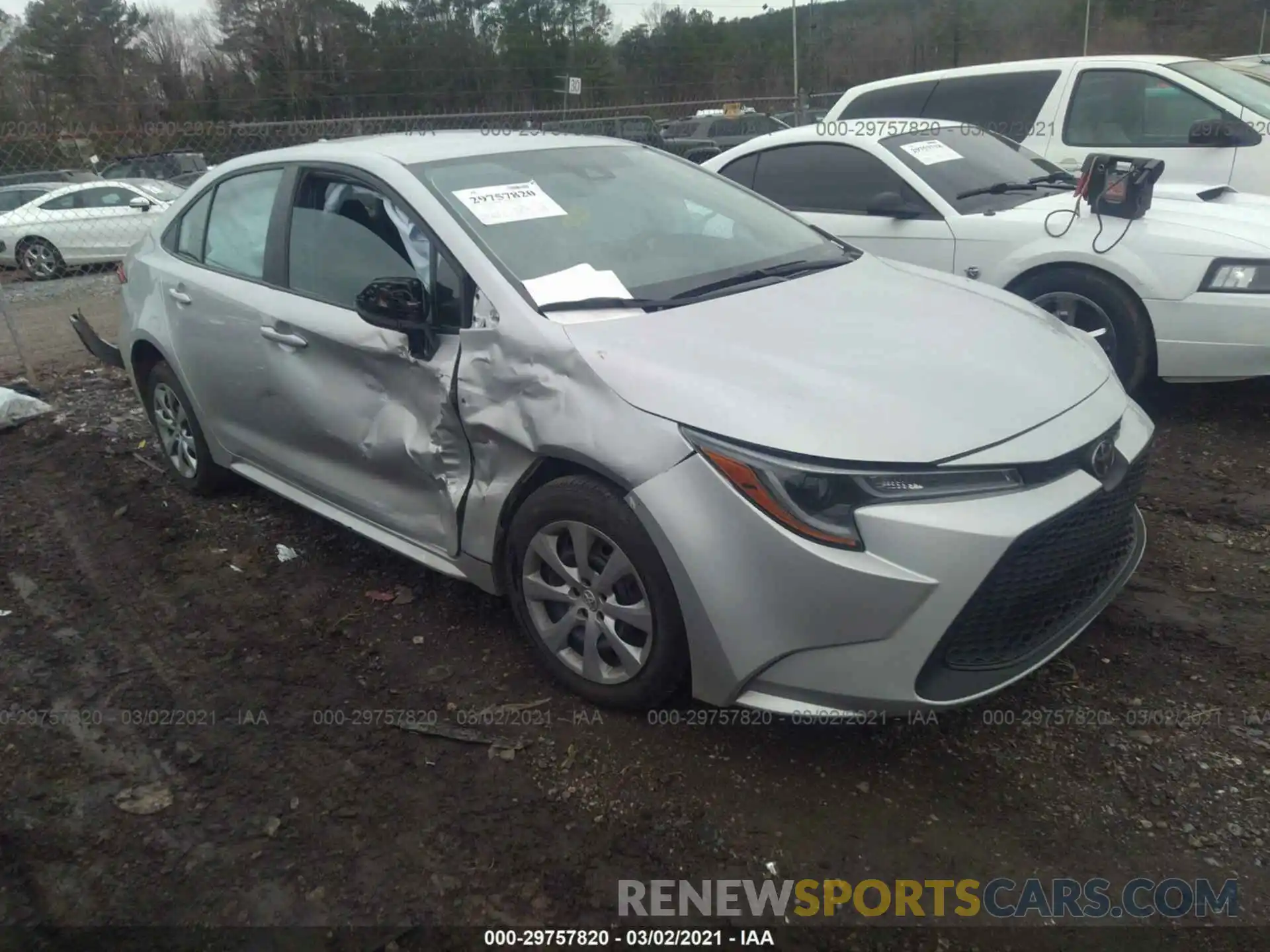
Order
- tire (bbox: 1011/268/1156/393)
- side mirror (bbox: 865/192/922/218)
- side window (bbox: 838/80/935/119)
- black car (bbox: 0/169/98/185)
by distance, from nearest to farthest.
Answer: tire (bbox: 1011/268/1156/393) → side mirror (bbox: 865/192/922/218) → side window (bbox: 838/80/935/119) → black car (bbox: 0/169/98/185)

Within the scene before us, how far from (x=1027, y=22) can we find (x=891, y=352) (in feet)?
90.5

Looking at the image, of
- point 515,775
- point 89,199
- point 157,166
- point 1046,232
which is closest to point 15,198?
point 89,199

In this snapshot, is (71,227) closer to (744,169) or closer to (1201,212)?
(744,169)

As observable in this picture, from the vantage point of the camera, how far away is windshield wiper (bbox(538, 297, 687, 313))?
2.92 m

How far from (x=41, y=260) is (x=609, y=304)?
48.7 feet

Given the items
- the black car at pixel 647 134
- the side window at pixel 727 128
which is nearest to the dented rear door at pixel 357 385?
the black car at pixel 647 134

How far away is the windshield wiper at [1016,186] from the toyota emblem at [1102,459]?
3.10 metres

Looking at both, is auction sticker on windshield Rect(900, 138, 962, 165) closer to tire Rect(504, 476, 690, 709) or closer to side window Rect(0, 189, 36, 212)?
tire Rect(504, 476, 690, 709)

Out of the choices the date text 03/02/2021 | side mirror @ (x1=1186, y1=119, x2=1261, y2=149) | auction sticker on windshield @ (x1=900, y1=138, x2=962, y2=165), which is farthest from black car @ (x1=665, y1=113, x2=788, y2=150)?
the date text 03/02/2021

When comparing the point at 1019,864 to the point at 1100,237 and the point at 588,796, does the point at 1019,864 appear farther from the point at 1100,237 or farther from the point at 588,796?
the point at 1100,237

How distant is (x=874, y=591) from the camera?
2.33 m

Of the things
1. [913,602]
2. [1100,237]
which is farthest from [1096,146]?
[913,602]

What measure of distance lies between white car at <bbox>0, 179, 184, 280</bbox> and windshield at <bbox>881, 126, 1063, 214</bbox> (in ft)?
40.6

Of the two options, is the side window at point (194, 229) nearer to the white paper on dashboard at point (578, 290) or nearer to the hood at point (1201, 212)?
the white paper on dashboard at point (578, 290)
